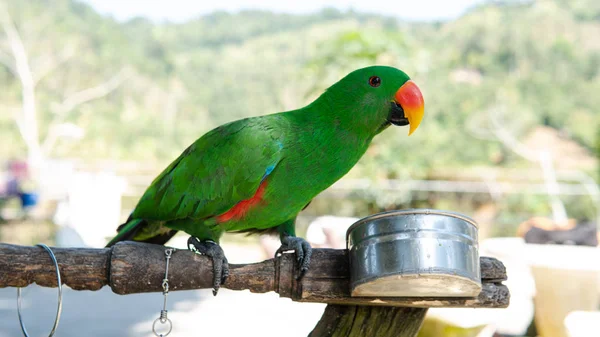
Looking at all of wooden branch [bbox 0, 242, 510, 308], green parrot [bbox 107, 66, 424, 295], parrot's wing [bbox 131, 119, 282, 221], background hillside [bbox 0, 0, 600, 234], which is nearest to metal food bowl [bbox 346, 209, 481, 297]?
wooden branch [bbox 0, 242, 510, 308]

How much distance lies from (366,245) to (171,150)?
20196 mm

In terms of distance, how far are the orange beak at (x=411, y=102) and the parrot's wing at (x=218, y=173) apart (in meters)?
0.40

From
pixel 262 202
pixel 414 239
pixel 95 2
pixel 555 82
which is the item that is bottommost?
pixel 414 239

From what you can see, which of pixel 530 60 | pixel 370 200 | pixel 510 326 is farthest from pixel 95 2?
pixel 510 326

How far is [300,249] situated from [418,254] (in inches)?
17.5

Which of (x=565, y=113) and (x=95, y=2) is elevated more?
(x=95, y=2)

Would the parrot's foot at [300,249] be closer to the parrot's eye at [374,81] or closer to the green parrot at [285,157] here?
the green parrot at [285,157]

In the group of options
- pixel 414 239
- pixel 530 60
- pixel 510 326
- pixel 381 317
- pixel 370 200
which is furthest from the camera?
pixel 530 60

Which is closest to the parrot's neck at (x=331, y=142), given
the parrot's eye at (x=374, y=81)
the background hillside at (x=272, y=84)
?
the parrot's eye at (x=374, y=81)

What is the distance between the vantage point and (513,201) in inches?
342

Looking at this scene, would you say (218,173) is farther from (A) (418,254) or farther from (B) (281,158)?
(A) (418,254)

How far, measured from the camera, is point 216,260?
4.97 feet

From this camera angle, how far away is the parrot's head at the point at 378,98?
1633mm

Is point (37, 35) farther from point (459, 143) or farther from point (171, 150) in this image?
point (459, 143)
